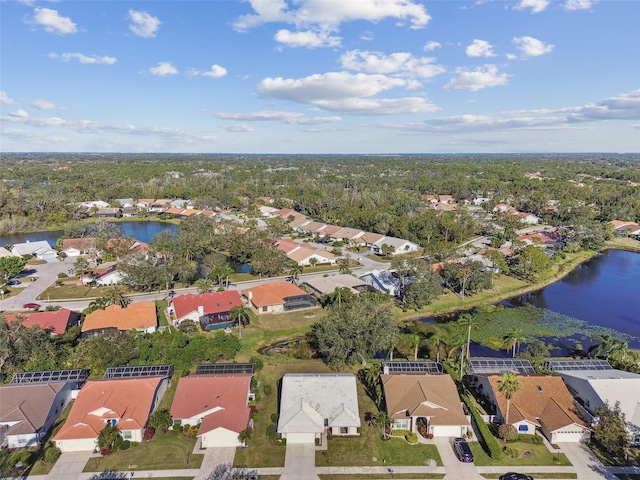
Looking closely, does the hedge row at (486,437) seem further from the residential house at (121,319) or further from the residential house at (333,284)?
the residential house at (121,319)

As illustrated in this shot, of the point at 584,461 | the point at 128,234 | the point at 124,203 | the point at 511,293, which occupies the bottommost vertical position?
the point at 128,234

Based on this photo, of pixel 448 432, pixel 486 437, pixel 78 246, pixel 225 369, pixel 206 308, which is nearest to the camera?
pixel 486 437

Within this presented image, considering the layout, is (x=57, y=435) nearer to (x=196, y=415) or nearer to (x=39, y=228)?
(x=196, y=415)

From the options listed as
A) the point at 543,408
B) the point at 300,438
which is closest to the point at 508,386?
the point at 543,408

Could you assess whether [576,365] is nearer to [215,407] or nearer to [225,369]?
[225,369]

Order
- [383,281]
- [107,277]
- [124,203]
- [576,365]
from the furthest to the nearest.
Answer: [124,203] < [107,277] < [383,281] < [576,365]

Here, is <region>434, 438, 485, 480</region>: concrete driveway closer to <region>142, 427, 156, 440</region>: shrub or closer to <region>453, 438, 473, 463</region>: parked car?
<region>453, 438, 473, 463</region>: parked car
